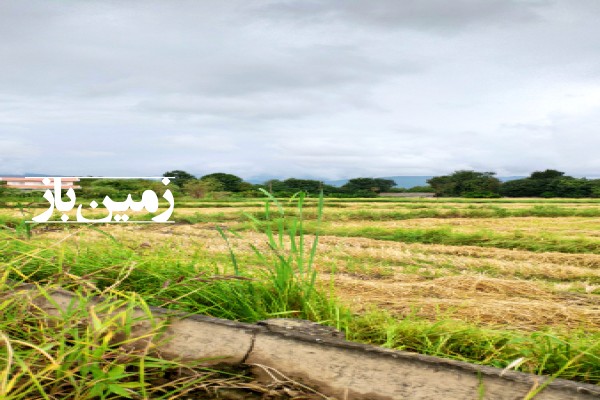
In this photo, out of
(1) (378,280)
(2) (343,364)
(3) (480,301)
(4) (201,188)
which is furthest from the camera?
(4) (201,188)

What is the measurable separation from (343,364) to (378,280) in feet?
11.4

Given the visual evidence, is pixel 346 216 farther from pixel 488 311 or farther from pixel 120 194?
pixel 488 311

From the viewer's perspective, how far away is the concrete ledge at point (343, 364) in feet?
4.44

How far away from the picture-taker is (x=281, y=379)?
1.55 metres

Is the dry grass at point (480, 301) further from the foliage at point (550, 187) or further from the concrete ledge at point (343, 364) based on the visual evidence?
the foliage at point (550, 187)

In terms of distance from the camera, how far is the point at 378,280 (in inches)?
192

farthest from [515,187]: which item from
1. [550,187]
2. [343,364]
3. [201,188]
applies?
[343,364]

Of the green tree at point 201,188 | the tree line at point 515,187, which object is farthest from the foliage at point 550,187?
the green tree at point 201,188

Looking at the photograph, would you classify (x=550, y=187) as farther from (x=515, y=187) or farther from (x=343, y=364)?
(x=343, y=364)

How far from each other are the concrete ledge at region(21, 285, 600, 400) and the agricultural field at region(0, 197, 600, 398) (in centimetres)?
13

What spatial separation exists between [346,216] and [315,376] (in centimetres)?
1048

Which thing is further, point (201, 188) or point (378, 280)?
point (201, 188)

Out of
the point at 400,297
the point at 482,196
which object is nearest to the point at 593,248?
the point at 400,297

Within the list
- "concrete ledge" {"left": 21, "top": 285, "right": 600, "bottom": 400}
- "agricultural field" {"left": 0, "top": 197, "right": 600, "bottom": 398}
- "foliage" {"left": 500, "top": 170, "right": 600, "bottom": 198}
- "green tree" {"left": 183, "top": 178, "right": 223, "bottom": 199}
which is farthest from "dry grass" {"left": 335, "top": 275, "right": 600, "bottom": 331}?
"foliage" {"left": 500, "top": 170, "right": 600, "bottom": 198}
